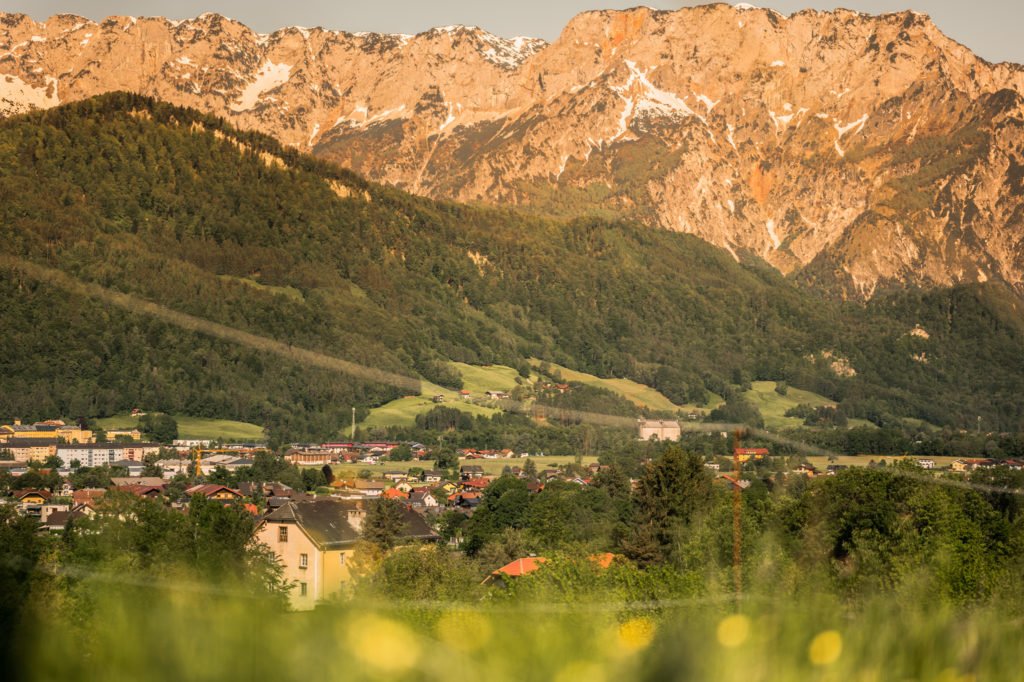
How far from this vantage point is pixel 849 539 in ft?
125

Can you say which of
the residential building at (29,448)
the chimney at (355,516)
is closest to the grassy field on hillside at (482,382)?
the residential building at (29,448)

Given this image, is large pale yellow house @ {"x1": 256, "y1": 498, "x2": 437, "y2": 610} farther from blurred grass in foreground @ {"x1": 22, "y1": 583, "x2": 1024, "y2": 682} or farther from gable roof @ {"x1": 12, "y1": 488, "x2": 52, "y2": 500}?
gable roof @ {"x1": 12, "y1": 488, "x2": 52, "y2": 500}

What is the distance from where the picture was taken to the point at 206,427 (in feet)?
510

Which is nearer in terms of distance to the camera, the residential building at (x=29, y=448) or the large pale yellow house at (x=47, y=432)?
the residential building at (x=29, y=448)

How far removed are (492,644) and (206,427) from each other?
15616 centimetres

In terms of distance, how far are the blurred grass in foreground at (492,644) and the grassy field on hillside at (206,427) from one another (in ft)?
488

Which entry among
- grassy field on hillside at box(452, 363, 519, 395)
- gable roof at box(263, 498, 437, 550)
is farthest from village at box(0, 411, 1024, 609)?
grassy field on hillside at box(452, 363, 519, 395)

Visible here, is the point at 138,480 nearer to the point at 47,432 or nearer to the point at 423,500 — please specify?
the point at 423,500

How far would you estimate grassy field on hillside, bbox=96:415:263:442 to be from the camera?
152 metres

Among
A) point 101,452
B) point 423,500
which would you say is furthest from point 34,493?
point 101,452

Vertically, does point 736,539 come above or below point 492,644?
below

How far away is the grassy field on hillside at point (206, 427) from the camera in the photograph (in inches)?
5984

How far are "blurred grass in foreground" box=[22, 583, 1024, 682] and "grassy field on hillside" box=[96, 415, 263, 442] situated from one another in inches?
5859

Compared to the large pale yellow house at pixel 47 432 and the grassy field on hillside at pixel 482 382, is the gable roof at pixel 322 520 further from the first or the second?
the grassy field on hillside at pixel 482 382
